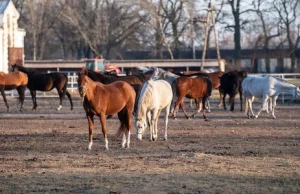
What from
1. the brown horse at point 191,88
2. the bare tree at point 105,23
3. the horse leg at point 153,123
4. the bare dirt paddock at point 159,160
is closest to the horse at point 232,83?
the brown horse at point 191,88

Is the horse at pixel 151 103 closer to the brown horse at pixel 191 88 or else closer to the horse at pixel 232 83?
the brown horse at pixel 191 88

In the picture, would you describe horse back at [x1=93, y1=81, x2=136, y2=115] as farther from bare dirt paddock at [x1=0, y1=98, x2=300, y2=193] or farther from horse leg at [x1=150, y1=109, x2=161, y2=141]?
bare dirt paddock at [x1=0, y1=98, x2=300, y2=193]

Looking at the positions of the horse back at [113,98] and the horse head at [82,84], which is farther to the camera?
the horse back at [113,98]

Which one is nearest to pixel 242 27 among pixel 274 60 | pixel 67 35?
pixel 274 60

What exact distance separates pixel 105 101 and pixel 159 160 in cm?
240

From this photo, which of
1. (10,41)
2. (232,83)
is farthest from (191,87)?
(10,41)

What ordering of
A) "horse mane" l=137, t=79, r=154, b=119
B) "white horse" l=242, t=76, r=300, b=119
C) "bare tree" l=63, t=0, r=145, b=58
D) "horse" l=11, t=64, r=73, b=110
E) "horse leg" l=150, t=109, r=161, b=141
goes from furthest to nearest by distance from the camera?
"bare tree" l=63, t=0, r=145, b=58 < "horse" l=11, t=64, r=73, b=110 < "white horse" l=242, t=76, r=300, b=119 < "horse leg" l=150, t=109, r=161, b=141 < "horse mane" l=137, t=79, r=154, b=119

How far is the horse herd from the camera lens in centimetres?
1539

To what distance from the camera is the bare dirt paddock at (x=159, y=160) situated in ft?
35.8

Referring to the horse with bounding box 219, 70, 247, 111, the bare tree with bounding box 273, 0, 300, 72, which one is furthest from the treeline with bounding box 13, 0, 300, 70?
the horse with bounding box 219, 70, 247, 111

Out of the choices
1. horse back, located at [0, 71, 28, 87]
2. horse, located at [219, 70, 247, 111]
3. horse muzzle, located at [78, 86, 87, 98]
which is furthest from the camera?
horse back, located at [0, 71, 28, 87]

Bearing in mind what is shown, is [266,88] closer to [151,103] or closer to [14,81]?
[151,103]

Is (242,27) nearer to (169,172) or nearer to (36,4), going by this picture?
(36,4)

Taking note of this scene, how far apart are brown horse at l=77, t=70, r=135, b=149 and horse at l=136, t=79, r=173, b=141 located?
0.82 feet
